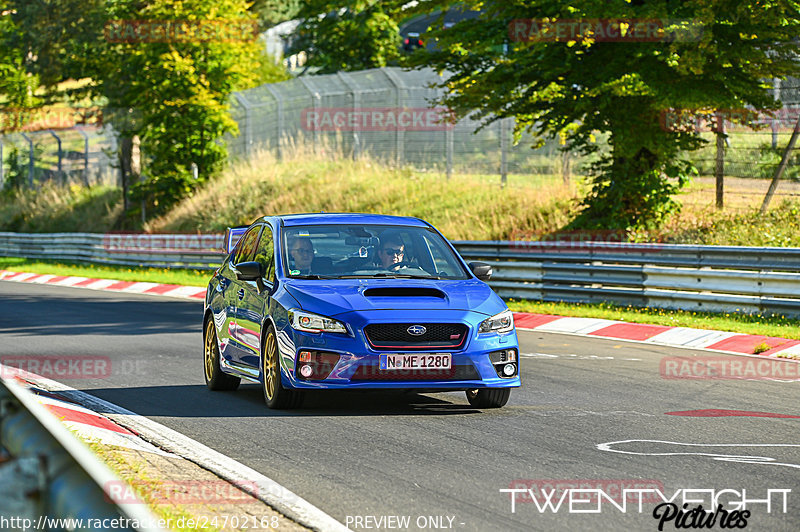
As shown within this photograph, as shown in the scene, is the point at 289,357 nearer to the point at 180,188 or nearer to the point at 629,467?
the point at 629,467

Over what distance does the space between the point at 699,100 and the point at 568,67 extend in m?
2.24

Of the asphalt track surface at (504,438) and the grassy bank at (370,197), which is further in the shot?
the grassy bank at (370,197)

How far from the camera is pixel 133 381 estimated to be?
12180 millimetres

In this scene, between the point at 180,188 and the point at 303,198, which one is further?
the point at 180,188

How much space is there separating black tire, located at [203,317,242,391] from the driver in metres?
2.02

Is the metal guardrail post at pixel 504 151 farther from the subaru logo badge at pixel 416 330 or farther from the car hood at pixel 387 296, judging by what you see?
the subaru logo badge at pixel 416 330

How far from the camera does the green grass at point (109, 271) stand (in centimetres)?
3061

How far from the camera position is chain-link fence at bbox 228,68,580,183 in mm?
30531

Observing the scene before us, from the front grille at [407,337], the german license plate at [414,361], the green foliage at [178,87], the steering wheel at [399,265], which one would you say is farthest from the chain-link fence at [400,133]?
the german license plate at [414,361]

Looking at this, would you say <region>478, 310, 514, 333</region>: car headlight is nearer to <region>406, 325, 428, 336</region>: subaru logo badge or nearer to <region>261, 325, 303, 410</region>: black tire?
<region>406, 325, 428, 336</region>: subaru logo badge

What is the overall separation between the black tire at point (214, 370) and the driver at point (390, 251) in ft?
6.63

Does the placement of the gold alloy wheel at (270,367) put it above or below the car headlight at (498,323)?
below

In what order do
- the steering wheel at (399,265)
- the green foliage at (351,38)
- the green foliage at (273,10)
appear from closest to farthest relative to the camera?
the steering wheel at (399,265) < the green foliage at (351,38) < the green foliage at (273,10)

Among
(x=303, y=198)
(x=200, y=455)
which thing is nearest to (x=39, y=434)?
(x=200, y=455)
